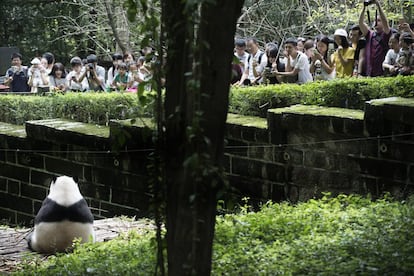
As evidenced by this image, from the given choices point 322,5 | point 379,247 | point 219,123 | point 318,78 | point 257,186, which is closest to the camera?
point 219,123

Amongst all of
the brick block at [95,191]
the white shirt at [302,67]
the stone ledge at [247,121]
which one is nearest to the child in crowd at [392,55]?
the white shirt at [302,67]

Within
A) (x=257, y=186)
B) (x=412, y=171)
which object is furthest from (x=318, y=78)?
(x=412, y=171)

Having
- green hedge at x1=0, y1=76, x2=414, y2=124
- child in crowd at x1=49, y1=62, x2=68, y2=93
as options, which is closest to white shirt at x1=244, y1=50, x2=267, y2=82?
green hedge at x1=0, y1=76, x2=414, y2=124

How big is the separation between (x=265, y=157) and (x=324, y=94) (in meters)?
1.14

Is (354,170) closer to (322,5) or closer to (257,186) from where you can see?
(257,186)

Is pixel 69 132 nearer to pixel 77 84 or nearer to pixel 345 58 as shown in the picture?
pixel 345 58

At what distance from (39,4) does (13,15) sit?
3.96ft

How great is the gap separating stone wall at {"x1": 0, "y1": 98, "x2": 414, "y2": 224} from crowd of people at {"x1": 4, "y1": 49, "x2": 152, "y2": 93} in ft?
9.62

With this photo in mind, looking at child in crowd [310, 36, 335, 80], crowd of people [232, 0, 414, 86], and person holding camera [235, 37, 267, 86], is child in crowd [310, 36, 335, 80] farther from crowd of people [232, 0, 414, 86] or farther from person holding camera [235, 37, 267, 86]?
person holding camera [235, 37, 267, 86]

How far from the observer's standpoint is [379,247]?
210 inches

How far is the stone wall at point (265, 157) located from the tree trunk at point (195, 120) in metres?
2.32

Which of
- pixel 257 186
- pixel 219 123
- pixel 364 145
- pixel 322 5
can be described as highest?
pixel 322 5

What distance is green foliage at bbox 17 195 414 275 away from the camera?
5.12m

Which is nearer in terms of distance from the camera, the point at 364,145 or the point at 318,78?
the point at 364,145
